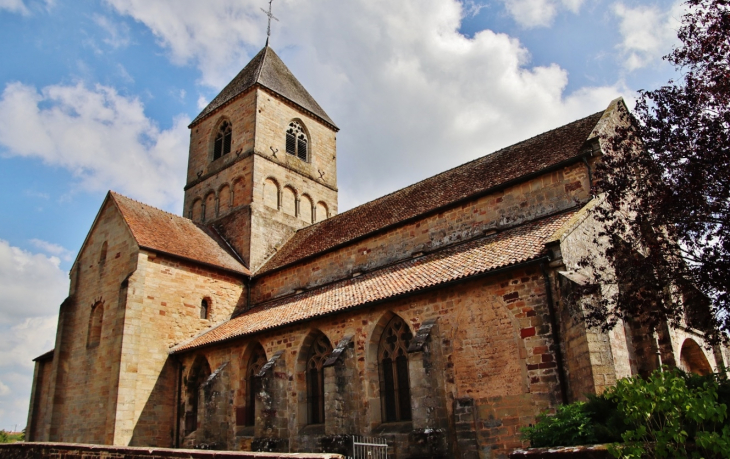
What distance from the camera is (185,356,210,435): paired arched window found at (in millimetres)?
18141

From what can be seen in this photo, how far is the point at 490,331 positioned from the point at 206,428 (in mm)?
9557

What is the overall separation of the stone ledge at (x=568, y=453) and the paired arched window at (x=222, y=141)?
2290 cm

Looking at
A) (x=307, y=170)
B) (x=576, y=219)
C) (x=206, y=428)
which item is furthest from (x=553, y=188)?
(x=307, y=170)

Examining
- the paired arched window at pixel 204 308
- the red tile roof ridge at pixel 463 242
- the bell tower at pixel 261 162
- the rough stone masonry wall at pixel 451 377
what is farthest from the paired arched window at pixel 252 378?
the bell tower at pixel 261 162

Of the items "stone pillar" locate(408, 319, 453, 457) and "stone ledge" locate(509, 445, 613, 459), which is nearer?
"stone ledge" locate(509, 445, 613, 459)

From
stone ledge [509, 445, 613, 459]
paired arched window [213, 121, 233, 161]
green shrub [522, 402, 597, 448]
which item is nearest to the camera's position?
stone ledge [509, 445, 613, 459]

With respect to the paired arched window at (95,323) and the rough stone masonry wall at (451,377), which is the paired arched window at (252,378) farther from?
the paired arched window at (95,323)

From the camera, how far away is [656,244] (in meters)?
9.30

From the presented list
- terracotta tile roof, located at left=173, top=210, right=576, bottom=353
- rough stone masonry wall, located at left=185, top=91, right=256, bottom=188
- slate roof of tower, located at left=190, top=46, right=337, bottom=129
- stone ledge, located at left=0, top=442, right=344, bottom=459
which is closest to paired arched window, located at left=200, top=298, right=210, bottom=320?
terracotta tile roof, located at left=173, top=210, right=576, bottom=353

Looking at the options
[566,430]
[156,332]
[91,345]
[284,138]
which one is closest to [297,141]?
[284,138]

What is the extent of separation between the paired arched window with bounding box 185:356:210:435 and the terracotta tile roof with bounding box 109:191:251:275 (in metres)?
3.80

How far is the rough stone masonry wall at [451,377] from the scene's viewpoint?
11.2m

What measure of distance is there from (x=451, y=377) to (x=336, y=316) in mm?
3948

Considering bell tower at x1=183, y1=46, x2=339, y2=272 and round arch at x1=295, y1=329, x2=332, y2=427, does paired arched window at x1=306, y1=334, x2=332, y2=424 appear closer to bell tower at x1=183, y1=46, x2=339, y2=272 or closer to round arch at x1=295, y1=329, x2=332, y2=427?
round arch at x1=295, y1=329, x2=332, y2=427
